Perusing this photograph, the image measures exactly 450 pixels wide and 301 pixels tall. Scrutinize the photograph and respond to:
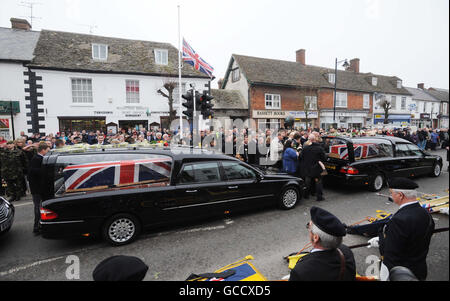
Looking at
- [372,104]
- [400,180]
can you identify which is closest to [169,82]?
[400,180]

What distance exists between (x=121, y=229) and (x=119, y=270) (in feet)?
11.0

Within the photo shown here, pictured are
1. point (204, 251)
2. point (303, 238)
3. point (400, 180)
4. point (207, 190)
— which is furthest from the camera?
point (207, 190)

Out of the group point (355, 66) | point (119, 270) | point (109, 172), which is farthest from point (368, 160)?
point (355, 66)

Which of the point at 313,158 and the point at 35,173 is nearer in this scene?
the point at 35,173

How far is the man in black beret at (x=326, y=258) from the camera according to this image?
1731 millimetres

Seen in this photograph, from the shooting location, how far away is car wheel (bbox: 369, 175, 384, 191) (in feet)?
24.3

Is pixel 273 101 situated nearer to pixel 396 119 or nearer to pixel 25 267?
pixel 396 119

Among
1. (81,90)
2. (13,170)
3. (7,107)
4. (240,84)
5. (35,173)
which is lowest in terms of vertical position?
(13,170)

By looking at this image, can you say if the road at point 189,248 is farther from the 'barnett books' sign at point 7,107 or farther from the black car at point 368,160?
the 'barnett books' sign at point 7,107

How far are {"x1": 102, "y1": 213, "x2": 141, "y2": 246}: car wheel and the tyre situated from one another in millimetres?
6915

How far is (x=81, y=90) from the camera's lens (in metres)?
17.3

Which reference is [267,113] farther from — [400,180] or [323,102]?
[400,180]
